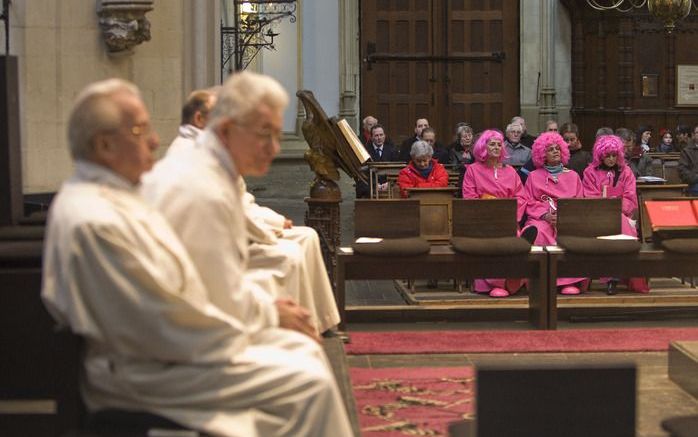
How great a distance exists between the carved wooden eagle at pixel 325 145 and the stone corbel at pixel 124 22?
1.38 meters

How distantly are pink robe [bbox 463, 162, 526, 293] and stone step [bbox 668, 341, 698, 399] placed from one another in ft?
12.5

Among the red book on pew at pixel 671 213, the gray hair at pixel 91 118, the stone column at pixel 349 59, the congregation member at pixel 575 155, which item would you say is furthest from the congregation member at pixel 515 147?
the gray hair at pixel 91 118

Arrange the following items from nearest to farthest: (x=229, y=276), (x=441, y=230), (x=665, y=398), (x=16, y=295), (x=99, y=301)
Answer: (x=99, y=301) < (x=229, y=276) < (x=16, y=295) < (x=665, y=398) < (x=441, y=230)

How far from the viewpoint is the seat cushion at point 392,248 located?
8.81 m

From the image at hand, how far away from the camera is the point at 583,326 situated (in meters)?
9.14

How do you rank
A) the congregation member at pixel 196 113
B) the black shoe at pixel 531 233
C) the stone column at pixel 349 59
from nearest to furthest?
the congregation member at pixel 196 113, the black shoe at pixel 531 233, the stone column at pixel 349 59

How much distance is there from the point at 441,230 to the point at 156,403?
6.93 metres

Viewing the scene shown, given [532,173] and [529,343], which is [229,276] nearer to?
[529,343]

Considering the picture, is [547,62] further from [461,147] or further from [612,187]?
[612,187]

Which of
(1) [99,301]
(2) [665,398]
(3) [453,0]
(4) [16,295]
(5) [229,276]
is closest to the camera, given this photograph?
(1) [99,301]

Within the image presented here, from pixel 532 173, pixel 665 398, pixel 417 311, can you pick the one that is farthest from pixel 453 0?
pixel 665 398

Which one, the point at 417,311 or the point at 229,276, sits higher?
the point at 229,276

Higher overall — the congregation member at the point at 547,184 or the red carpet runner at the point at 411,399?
the congregation member at the point at 547,184

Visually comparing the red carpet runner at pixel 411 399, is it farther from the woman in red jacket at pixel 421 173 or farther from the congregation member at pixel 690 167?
the congregation member at pixel 690 167
